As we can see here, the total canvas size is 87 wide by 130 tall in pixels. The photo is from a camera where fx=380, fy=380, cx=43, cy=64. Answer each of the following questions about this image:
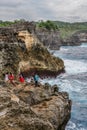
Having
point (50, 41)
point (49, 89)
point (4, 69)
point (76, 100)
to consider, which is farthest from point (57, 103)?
point (50, 41)

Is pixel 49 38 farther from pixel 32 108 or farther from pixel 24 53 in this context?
pixel 32 108

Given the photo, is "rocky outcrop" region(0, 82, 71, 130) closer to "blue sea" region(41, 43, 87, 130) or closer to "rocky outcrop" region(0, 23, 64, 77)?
"blue sea" region(41, 43, 87, 130)

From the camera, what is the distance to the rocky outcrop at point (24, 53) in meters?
62.0

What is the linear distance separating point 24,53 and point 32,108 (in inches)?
1746

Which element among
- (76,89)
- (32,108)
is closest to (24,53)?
(76,89)

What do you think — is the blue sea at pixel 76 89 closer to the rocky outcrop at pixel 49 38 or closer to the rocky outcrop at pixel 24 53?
the rocky outcrop at pixel 24 53

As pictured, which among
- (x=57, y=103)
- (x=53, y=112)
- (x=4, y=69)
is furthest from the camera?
(x=4, y=69)

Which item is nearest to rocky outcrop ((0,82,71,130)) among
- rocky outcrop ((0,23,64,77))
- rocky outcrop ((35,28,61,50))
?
rocky outcrop ((0,23,64,77))

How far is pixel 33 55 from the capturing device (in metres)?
73.9

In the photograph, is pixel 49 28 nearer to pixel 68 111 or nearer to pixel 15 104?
pixel 68 111

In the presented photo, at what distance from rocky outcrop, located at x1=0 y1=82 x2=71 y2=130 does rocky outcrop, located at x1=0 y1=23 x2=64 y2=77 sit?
23967 millimetres

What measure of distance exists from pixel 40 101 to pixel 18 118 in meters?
13.5

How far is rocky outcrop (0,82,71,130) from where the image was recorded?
62.2ft

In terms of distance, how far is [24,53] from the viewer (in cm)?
7181
